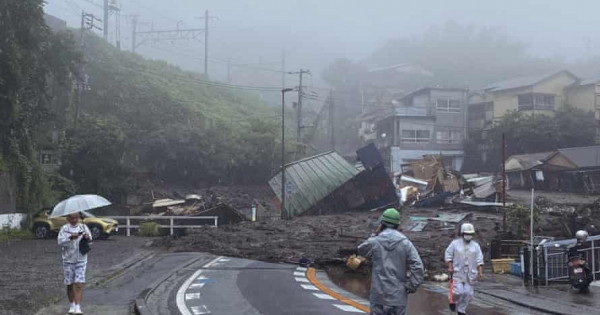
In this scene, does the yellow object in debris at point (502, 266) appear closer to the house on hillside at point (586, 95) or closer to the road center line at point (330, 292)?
the road center line at point (330, 292)

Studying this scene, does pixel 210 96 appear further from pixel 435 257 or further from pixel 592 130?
pixel 435 257

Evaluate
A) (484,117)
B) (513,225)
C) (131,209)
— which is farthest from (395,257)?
(484,117)

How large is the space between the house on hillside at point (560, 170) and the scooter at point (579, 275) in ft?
112

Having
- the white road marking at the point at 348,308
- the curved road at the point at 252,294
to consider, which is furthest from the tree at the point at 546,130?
the white road marking at the point at 348,308

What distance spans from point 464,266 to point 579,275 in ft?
16.0

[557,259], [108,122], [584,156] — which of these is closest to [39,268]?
[557,259]

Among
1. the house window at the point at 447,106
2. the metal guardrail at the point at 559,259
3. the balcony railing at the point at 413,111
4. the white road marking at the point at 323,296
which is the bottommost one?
the white road marking at the point at 323,296

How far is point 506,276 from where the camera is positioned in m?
15.2

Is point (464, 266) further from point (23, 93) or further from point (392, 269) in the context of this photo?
point (23, 93)

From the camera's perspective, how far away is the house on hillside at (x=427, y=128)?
62125 mm

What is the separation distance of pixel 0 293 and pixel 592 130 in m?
54.8

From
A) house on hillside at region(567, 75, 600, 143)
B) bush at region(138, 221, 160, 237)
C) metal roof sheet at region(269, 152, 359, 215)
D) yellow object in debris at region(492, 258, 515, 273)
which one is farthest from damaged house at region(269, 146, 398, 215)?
house on hillside at region(567, 75, 600, 143)

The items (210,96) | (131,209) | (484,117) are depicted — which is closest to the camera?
(131,209)

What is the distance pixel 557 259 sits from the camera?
1359 cm
